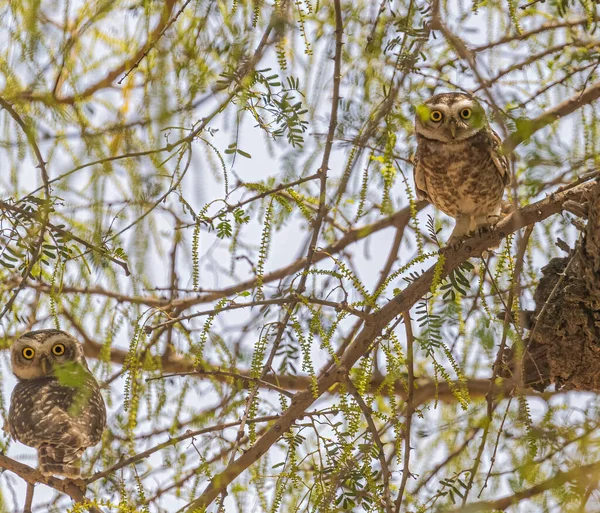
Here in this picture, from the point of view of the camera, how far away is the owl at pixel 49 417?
2594 mm

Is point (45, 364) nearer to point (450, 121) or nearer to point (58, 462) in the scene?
point (58, 462)

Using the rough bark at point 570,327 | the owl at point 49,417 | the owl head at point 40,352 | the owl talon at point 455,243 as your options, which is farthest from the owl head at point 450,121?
the owl head at point 40,352

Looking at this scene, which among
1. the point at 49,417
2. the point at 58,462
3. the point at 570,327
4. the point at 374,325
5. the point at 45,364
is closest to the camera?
the point at 374,325

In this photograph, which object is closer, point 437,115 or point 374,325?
point 374,325

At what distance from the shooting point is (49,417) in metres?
2.69

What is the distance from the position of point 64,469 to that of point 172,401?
404mm

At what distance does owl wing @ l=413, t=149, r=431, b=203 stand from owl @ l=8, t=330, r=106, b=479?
1343 mm

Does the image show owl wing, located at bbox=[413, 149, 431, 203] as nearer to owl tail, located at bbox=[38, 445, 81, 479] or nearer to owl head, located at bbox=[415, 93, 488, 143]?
owl head, located at bbox=[415, 93, 488, 143]

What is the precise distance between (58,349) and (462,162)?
1656 millimetres

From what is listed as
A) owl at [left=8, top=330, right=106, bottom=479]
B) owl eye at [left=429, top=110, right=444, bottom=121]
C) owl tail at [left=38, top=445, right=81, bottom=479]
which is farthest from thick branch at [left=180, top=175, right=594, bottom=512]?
owl tail at [left=38, top=445, right=81, bottom=479]

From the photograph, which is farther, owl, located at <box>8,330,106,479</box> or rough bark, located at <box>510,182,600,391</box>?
owl, located at <box>8,330,106,479</box>

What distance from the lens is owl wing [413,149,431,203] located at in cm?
294

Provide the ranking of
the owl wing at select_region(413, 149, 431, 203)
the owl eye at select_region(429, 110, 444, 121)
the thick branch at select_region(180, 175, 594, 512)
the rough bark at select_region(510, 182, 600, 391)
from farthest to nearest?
the owl wing at select_region(413, 149, 431, 203)
the owl eye at select_region(429, 110, 444, 121)
the rough bark at select_region(510, 182, 600, 391)
the thick branch at select_region(180, 175, 594, 512)

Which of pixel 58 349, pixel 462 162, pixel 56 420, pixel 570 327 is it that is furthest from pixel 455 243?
pixel 58 349
